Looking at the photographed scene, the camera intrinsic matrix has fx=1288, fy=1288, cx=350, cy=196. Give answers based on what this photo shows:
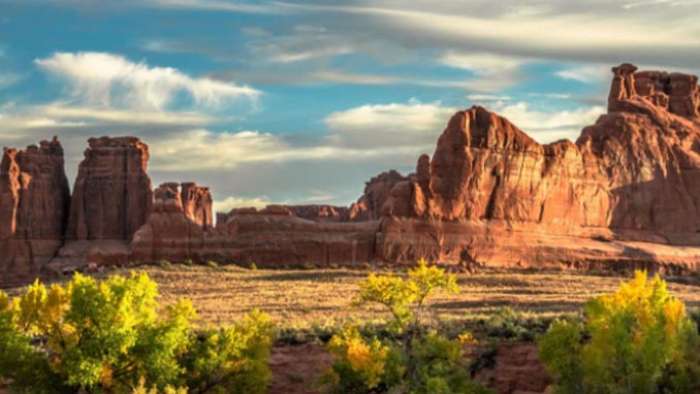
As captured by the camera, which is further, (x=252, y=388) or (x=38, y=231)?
(x=38, y=231)

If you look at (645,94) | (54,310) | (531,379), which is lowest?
(531,379)

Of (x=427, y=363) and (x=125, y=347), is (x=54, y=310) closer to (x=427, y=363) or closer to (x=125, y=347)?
(x=125, y=347)

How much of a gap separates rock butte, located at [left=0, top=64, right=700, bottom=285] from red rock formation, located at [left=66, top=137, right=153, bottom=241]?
11148 mm

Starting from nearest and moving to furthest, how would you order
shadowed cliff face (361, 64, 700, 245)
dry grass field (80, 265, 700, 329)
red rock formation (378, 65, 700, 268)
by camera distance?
dry grass field (80, 265, 700, 329)
red rock formation (378, 65, 700, 268)
shadowed cliff face (361, 64, 700, 245)

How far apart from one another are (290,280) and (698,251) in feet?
114

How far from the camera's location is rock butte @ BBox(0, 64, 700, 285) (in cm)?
8306

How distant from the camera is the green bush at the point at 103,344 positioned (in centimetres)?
3409

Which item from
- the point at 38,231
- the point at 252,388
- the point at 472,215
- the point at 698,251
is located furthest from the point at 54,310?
the point at 38,231

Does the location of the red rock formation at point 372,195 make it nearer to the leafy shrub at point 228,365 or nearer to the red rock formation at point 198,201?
the red rock formation at point 198,201

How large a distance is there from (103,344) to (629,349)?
13760mm

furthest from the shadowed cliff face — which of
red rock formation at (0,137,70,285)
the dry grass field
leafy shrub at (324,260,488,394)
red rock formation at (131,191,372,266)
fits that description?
red rock formation at (0,137,70,285)

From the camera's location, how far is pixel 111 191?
424 ft

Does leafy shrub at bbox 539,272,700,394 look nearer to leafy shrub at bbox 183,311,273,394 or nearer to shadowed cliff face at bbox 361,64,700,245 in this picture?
leafy shrub at bbox 183,311,273,394

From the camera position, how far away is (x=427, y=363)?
35375 mm
